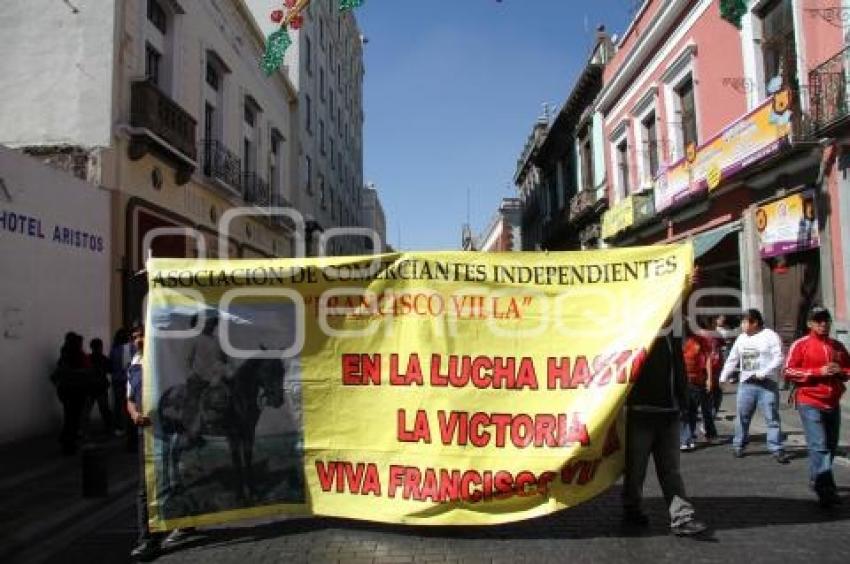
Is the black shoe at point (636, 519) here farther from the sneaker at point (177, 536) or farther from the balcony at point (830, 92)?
the balcony at point (830, 92)

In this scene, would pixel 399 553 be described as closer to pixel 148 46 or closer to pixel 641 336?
pixel 641 336

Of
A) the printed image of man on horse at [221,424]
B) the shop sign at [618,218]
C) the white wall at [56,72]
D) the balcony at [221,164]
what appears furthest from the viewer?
the shop sign at [618,218]

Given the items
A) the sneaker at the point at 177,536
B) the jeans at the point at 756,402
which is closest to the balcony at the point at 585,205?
the jeans at the point at 756,402

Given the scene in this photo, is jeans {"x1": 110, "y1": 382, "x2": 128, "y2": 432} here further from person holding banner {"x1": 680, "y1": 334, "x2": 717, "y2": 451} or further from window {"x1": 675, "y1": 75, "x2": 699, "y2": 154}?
window {"x1": 675, "y1": 75, "x2": 699, "y2": 154}

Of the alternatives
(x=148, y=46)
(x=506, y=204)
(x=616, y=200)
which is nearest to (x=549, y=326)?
(x=148, y=46)

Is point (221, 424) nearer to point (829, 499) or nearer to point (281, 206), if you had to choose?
point (829, 499)

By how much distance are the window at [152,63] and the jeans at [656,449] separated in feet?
45.0

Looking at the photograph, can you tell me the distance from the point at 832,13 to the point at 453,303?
34.4 ft

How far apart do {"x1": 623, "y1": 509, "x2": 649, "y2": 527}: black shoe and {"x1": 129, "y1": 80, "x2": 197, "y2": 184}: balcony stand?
37.8 ft

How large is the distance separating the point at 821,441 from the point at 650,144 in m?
18.0

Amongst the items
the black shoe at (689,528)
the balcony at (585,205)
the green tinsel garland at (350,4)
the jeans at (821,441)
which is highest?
the green tinsel garland at (350,4)

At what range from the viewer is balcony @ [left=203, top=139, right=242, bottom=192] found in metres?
19.3

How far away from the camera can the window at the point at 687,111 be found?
66.0 feet

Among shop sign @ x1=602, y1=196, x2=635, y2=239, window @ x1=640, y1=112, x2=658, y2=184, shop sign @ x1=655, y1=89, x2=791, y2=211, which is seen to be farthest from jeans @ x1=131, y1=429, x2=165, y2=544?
shop sign @ x1=602, y1=196, x2=635, y2=239
